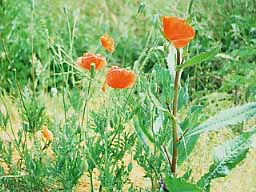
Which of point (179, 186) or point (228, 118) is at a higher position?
point (228, 118)

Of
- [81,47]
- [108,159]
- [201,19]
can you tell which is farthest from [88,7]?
[108,159]

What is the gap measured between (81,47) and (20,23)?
54 centimetres

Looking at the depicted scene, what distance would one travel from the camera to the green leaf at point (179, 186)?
2059mm

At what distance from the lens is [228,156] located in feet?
7.48

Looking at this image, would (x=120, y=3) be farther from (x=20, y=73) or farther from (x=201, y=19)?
(x=20, y=73)

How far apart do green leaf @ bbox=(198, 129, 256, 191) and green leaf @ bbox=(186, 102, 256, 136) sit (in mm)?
88

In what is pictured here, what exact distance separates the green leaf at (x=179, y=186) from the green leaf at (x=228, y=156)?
0.61 feet

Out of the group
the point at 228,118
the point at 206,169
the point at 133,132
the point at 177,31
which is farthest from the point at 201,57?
the point at 206,169

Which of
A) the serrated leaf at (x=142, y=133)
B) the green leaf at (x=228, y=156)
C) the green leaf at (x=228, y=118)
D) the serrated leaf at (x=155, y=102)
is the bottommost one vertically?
the green leaf at (x=228, y=156)

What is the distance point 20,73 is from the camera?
4969mm

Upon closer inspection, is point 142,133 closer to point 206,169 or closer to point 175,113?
point 175,113

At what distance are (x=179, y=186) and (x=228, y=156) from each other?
0.88 ft

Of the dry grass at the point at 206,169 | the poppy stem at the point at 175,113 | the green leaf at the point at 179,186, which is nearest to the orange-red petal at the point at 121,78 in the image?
the poppy stem at the point at 175,113

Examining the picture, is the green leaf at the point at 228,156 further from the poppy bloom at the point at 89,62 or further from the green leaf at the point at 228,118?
the poppy bloom at the point at 89,62
